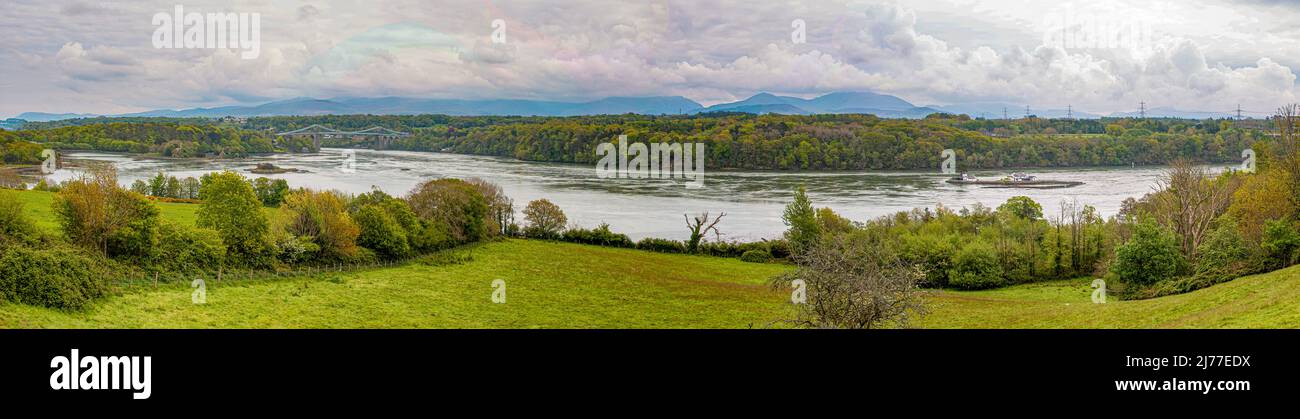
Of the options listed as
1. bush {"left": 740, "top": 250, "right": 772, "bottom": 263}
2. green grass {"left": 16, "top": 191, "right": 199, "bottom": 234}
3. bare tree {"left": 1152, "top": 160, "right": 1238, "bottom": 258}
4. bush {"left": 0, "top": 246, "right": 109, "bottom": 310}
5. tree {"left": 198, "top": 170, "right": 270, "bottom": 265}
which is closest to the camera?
bush {"left": 0, "top": 246, "right": 109, "bottom": 310}

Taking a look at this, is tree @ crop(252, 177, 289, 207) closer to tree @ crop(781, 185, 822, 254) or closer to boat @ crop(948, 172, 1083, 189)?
tree @ crop(781, 185, 822, 254)

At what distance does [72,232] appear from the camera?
17.8 meters

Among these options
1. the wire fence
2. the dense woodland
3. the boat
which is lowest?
the wire fence

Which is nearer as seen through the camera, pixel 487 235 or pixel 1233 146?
pixel 487 235

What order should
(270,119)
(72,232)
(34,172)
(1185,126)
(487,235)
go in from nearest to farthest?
(72,232) < (487,235) < (34,172) < (1185,126) < (270,119)

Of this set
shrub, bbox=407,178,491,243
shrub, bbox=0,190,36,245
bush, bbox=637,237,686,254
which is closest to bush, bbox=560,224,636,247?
bush, bbox=637,237,686,254

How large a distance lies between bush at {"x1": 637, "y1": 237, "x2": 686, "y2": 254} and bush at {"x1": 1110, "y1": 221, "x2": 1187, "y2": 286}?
15.5 m

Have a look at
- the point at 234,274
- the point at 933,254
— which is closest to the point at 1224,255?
the point at 933,254

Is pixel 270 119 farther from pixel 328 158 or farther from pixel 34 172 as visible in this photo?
pixel 34 172

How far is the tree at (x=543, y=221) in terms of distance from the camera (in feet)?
110

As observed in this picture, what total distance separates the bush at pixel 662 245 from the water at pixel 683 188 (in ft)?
9.26

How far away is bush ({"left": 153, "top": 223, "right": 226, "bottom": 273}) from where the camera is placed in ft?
61.1

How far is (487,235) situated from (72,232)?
15.0 m
